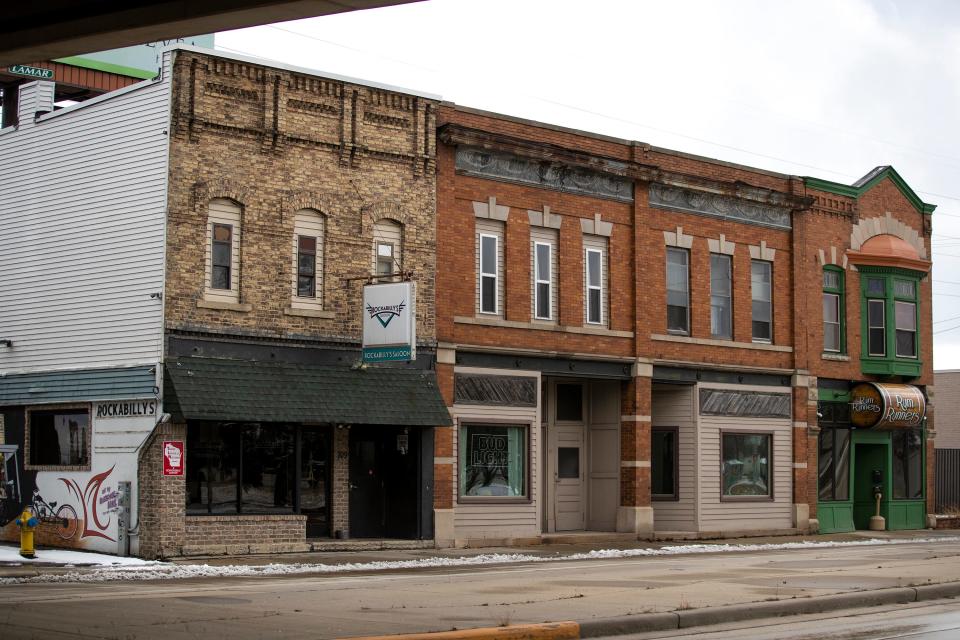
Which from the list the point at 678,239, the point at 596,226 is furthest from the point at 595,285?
the point at 678,239

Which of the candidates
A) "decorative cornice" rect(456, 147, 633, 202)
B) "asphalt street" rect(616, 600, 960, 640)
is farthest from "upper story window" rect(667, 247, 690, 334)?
"asphalt street" rect(616, 600, 960, 640)

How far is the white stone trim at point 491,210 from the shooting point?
29078 mm

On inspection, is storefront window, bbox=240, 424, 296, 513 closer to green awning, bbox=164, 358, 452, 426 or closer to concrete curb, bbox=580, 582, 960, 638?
green awning, bbox=164, 358, 452, 426

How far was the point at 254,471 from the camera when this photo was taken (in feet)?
83.1

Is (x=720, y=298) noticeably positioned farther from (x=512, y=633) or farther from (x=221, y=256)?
(x=512, y=633)

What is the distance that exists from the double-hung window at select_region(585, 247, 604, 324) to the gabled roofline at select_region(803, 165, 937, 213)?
7872 millimetres

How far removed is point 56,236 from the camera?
26875 mm

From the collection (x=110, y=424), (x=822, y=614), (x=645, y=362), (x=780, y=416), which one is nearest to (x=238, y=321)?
(x=110, y=424)

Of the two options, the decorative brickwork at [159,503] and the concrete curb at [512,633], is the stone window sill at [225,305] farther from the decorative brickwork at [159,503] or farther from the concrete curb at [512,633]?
the concrete curb at [512,633]

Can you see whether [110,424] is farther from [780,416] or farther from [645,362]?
[780,416]

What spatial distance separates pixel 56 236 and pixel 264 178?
15.3 ft

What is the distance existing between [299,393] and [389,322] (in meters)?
2.23

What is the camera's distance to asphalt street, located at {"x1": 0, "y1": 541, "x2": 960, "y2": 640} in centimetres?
1383

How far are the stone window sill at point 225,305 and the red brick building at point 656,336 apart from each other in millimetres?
4559
